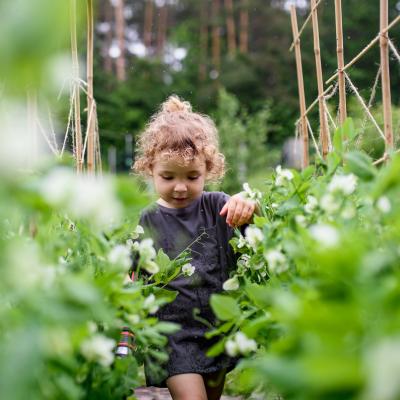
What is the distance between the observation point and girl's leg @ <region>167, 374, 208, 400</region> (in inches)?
66.3

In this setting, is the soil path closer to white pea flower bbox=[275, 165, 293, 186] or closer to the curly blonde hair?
the curly blonde hair

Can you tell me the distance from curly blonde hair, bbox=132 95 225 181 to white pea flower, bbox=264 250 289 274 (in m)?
1.01

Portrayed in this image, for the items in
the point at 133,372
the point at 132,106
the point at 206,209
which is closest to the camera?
the point at 133,372

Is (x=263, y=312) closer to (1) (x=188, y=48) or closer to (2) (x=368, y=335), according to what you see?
(2) (x=368, y=335)

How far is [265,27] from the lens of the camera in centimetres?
2048

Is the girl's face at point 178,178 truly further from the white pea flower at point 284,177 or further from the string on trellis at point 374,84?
the white pea flower at point 284,177

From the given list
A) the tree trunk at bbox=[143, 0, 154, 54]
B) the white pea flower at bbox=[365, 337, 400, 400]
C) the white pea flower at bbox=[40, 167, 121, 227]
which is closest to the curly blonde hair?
the white pea flower at bbox=[40, 167, 121, 227]

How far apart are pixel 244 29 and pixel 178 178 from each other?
1939 cm

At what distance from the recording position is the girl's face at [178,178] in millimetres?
1854

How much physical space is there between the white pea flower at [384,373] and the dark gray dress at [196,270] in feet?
4.33

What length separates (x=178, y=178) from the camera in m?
1.87

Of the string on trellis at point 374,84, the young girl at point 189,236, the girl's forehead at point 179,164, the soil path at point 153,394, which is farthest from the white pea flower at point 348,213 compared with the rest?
the soil path at point 153,394

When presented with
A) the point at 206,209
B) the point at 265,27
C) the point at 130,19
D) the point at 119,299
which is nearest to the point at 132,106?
the point at 130,19

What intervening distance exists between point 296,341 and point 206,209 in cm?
142
